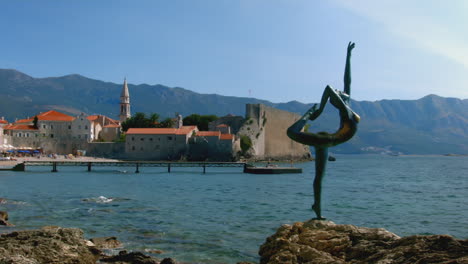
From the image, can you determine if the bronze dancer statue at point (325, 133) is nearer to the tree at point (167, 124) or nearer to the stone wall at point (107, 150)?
the stone wall at point (107, 150)

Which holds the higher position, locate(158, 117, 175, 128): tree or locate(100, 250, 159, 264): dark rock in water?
A: locate(158, 117, 175, 128): tree

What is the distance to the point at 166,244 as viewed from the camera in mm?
10961

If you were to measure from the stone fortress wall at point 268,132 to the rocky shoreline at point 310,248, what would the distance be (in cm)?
5951

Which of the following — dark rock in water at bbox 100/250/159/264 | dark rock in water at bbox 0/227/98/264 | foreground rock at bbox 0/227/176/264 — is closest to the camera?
dark rock in water at bbox 0/227/98/264

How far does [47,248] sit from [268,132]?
67440 mm

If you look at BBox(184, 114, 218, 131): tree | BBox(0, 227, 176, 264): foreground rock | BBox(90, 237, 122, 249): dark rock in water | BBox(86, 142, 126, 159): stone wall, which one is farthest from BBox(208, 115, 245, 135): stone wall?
BBox(0, 227, 176, 264): foreground rock

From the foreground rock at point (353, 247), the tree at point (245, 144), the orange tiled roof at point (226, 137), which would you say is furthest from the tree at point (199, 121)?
the foreground rock at point (353, 247)

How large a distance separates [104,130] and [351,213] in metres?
63.4

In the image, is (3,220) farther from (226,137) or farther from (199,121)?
(199,121)

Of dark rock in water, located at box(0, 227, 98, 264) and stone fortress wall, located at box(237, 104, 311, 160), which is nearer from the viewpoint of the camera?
dark rock in water, located at box(0, 227, 98, 264)

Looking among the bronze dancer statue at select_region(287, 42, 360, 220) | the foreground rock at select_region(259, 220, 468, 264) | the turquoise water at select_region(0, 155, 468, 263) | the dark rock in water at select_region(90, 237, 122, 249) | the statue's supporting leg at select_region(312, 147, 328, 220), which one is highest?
the bronze dancer statue at select_region(287, 42, 360, 220)

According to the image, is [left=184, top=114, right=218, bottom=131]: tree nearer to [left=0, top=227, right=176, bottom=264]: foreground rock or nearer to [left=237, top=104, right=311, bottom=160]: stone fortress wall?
[left=237, top=104, right=311, bottom=160]: stone fortress wall

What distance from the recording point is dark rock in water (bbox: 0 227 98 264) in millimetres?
7680

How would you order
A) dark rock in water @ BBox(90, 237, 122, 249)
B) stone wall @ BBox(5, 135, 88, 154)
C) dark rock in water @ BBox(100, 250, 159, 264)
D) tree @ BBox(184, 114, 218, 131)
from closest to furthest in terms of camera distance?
1. dark rock in water @ BBox(100, 250, 159, 264)
2. dark rock in water @ BBox(90, 237, 122, 249)
3. stone wall @ BBox(5, 135, 88, 154)
4. tree @ BBox(184, 114, 218, 131)
